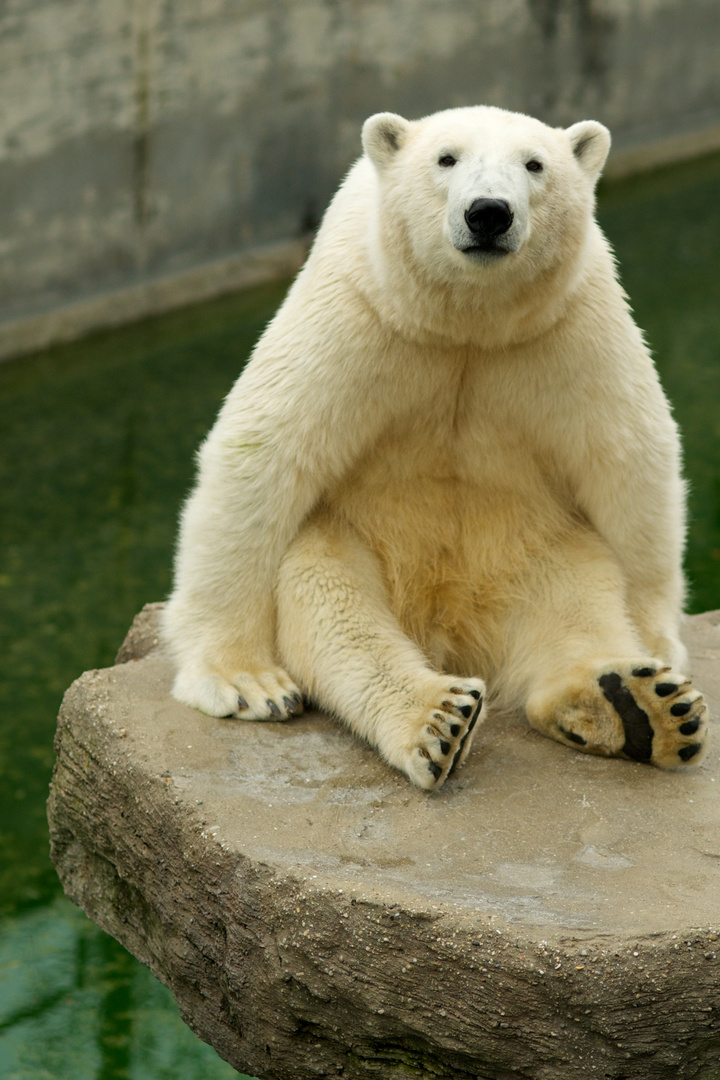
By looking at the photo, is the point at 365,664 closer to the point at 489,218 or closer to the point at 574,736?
the point at 574,736

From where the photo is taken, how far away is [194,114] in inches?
357

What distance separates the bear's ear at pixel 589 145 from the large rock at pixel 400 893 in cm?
151

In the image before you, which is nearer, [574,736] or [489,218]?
[489,218]

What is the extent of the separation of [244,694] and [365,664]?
0.38m

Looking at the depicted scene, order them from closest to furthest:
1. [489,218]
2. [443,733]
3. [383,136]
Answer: [489,218] → [443,733] → [383,136]

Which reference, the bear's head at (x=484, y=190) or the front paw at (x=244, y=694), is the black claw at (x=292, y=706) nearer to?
the front paw at (x=244, y=694)

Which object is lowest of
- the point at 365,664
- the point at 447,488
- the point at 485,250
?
the point at 365,664

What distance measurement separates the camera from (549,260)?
3.51 meters

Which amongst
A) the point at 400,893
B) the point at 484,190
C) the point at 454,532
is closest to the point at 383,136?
the point at 484,190

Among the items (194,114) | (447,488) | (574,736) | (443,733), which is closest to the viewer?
(443,733)

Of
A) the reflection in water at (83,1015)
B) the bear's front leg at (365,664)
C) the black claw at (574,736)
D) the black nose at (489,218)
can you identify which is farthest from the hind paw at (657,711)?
the reflection in water at (83,1015)

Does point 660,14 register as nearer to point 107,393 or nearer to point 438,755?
point 107,393

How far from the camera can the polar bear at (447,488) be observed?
11.7ft

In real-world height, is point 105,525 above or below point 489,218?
below
